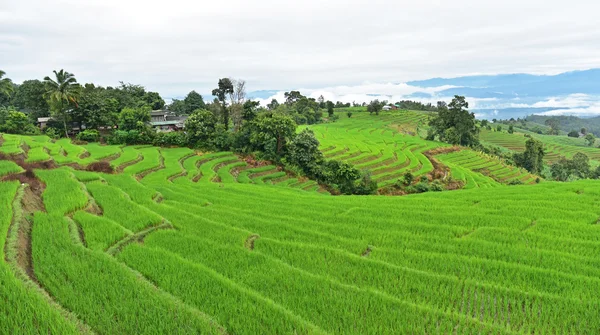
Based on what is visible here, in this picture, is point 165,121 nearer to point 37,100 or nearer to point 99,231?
point 37,100

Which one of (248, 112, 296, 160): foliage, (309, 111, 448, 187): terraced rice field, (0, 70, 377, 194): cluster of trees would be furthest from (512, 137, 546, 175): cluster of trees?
(248, 112, 296, 160): foliage

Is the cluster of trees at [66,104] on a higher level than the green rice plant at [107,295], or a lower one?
higher

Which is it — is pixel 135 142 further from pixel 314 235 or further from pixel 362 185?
pixel 314 235

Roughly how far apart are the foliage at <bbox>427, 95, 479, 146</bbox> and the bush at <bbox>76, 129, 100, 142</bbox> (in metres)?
54.9

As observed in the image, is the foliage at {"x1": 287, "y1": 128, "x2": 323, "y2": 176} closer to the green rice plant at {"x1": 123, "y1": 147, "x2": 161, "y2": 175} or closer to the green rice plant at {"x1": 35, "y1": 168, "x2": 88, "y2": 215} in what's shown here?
the green rice plant at {"x1": 123, "y1": 147, "x2": 161, "y2": 175}

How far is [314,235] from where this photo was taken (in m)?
7.83

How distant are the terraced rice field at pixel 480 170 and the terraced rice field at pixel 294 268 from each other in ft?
89.5

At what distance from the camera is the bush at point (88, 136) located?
36.4m

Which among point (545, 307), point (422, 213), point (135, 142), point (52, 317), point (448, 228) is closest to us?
point (52, 317)

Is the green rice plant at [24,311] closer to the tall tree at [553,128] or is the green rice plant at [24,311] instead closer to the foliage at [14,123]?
the foliage at [14,123]

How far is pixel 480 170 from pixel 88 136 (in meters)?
50.8

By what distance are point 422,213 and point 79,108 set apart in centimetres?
4290

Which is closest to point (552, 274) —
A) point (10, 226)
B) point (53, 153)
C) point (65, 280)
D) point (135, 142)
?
point (65, 280)

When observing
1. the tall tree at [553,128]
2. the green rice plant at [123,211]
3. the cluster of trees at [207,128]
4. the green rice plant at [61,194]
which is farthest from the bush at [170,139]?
the tall tree at [553,128]
